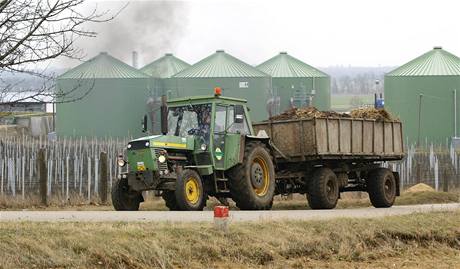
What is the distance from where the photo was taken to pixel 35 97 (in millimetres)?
12992

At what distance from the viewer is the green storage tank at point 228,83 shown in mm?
58125

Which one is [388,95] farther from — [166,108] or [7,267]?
[7,267]

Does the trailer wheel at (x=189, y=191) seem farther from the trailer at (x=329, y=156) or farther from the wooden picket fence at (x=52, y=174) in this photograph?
the wooden picket fence at (x=52, y=174)

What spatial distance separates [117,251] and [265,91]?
162 feet

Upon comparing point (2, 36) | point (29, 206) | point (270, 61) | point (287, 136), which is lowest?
point (29, 206)

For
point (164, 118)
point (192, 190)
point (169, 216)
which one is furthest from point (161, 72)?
point (169, 216)

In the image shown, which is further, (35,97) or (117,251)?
(35,97)

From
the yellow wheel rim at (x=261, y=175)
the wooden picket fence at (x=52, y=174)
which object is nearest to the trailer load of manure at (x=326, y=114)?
the yellow wheel rim at (x=261, y=175)

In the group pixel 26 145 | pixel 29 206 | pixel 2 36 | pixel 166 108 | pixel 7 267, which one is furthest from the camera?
pixel 26 145

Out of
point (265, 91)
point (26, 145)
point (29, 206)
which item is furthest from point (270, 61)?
point (29, 206)

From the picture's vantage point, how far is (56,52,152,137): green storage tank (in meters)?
57.0

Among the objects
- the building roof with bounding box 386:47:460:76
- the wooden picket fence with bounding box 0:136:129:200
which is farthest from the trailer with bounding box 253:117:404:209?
the building roof with bounding box 386:47:460:76

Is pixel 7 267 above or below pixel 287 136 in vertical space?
below

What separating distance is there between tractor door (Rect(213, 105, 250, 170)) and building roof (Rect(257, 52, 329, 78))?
149ft
